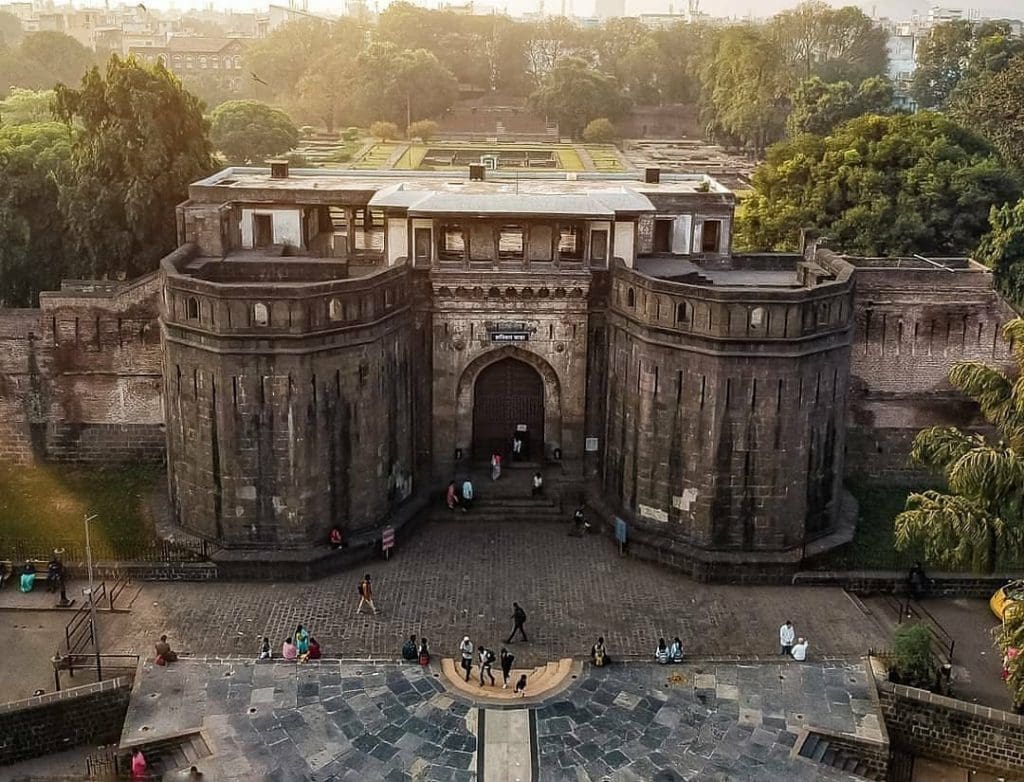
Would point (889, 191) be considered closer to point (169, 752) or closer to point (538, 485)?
point (538, 485)

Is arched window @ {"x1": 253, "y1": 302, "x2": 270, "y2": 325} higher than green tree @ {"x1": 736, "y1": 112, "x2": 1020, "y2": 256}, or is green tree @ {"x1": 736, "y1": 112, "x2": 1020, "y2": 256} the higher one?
green tree @ {"x1": 736, "y1": 112, "x2": 1020, "y2": 256}

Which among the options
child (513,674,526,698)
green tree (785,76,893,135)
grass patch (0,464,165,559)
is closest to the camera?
child (513,674,526,698)

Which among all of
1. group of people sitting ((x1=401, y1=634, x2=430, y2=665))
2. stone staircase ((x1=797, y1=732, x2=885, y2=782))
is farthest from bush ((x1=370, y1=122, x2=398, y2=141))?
stone staircase ((x1=797, y1=732, x2=885, y2=782))

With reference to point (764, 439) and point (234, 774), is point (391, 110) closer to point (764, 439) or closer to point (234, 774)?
point (764, 439)

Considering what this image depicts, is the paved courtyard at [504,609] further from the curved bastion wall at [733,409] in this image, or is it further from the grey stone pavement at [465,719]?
the curved bastion wall at [733,409]

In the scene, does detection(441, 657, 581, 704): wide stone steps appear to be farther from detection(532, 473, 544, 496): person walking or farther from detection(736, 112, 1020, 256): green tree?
detection(736, 112, 1020, 256): green tree

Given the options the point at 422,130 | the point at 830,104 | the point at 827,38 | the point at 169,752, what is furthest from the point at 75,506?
the point at 827,38

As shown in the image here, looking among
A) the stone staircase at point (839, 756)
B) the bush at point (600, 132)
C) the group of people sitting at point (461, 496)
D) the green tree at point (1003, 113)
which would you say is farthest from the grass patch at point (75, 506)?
the bush at point (600, 132)
